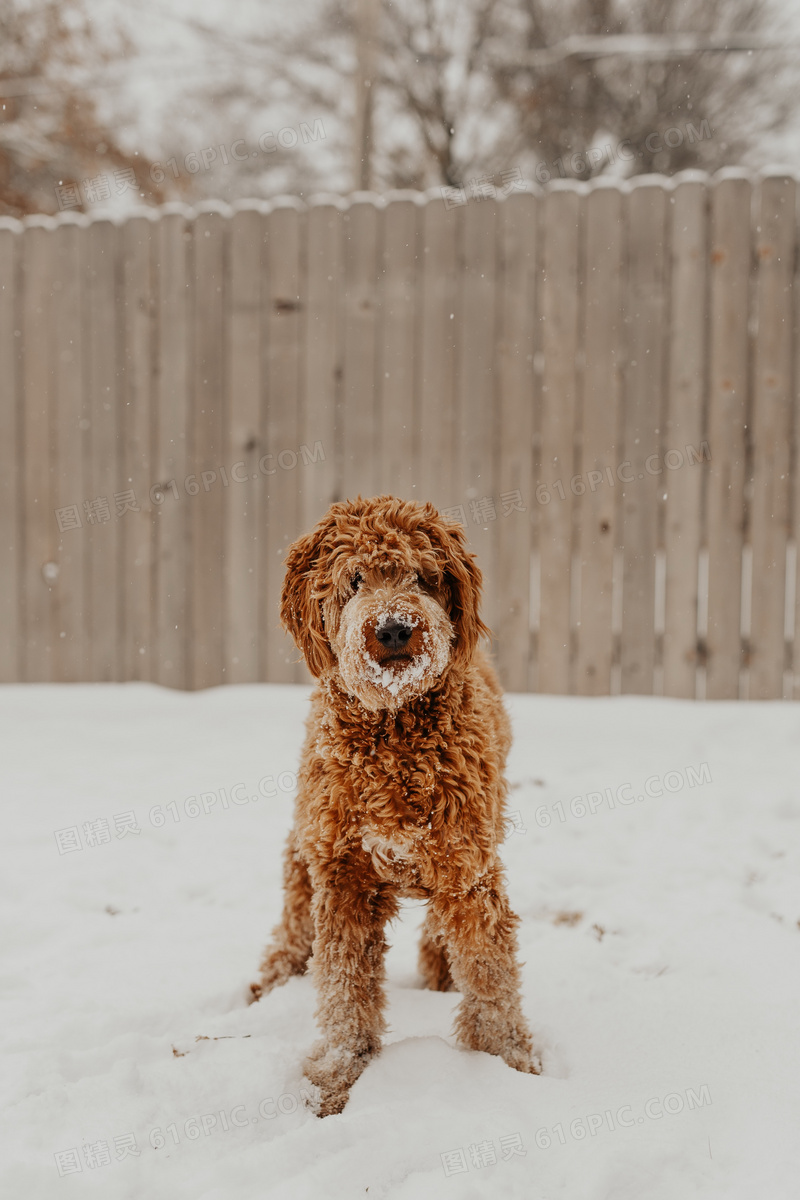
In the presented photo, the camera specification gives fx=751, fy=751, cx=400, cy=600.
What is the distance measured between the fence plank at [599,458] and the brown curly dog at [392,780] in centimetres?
252

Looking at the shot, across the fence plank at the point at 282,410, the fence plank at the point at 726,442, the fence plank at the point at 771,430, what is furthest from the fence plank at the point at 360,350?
the fence plank at the point at 771,430

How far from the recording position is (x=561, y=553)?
4375 millimetres

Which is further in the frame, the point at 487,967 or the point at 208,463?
the point at 208,463

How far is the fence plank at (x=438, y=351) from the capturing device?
434 cm

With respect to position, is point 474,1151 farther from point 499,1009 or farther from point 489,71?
point 489,71

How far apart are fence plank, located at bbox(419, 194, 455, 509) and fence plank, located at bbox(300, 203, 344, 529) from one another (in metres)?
0.51

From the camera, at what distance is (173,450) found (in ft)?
15.4

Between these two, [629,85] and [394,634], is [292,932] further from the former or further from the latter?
[629,85]

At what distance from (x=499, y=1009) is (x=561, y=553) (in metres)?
2.91

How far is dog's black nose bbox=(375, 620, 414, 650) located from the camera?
1690 mm

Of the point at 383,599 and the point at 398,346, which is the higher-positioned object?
the point at 398,346

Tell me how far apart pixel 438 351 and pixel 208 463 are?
1.57m

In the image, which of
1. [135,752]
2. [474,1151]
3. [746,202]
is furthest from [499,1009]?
[746,202]

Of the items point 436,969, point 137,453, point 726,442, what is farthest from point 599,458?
point 436,969
